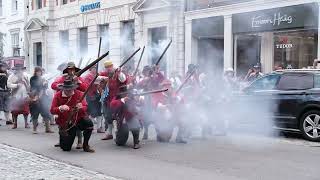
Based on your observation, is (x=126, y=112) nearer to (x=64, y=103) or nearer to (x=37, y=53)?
(x=64, y=103)

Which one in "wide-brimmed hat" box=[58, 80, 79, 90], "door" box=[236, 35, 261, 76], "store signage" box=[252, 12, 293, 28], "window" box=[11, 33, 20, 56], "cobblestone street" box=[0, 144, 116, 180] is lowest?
"cobblestone street" box=[0, 144, 116, 180]

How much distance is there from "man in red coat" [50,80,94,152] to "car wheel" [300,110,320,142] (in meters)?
4.26

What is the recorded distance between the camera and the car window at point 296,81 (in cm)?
1047

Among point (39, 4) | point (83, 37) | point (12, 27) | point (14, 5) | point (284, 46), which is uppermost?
point (14, 5)

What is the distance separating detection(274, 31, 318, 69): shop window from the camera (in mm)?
15188

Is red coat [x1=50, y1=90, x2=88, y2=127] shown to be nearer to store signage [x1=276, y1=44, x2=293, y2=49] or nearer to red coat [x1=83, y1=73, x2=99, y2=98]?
red coat [x1=83, y1=73, x2=99, y2=98]

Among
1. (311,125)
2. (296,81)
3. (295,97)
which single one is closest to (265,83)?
(296,81)

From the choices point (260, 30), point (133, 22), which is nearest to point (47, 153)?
point (260, 30)

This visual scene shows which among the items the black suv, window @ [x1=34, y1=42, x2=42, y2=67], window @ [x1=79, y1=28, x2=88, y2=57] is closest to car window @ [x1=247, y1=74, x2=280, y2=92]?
the black suv

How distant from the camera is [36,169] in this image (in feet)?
23.9

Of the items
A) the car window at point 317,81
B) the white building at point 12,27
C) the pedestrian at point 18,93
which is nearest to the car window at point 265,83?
the car window at point 317,81

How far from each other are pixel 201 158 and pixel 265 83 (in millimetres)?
3607

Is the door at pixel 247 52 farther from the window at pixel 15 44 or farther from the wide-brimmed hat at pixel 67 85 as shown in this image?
the window at pixel 15 44

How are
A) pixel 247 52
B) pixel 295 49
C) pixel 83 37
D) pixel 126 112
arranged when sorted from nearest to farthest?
pixel 126 112 < pixel 295 49 < pixel 247 52 < pixel 83 37
